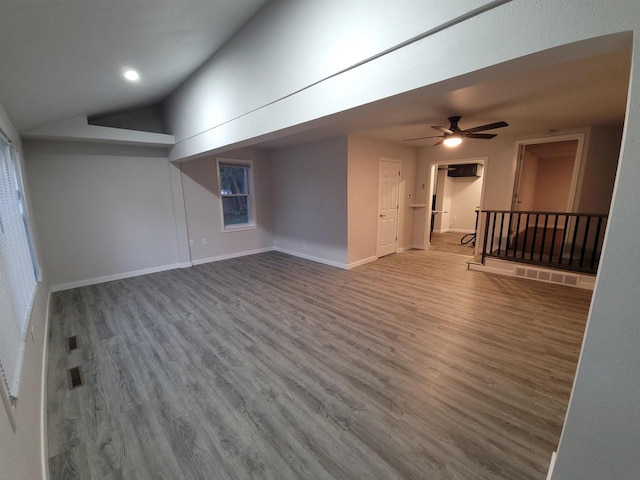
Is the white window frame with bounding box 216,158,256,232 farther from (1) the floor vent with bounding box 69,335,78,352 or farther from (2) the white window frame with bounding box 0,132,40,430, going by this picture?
(1) the floor vent with bounding box 69,335,78,352

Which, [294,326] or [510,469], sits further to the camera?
[294,326]

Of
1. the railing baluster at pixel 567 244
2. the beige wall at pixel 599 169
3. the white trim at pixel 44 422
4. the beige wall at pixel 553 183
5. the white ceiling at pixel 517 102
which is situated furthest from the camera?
the beige wall at pixel 553 183

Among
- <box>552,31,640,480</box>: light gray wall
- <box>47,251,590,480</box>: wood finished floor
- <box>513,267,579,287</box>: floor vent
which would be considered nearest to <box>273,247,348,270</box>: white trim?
<box>47,251,590,480</box>: wood finished floor

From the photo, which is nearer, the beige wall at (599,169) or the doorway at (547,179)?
the beige wall at (599,169)

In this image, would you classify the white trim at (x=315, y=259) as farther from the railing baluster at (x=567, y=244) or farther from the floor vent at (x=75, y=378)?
the floor vent at (x=75, y=378)

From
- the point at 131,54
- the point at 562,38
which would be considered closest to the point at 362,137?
the point at 131,54

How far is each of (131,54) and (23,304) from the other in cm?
247

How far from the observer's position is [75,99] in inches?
123

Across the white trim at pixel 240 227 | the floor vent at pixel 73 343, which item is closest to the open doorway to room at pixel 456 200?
the white trim at pixel 240 227

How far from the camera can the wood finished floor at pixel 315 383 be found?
1511mm

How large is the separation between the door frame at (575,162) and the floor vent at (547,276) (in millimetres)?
1417

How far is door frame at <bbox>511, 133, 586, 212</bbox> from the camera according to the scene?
14.6 feet

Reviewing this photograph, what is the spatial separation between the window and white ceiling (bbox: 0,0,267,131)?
2.55 meters

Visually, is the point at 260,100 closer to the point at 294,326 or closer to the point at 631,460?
the point at 294,326
